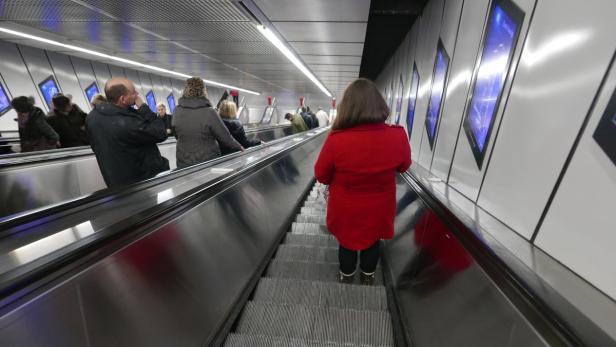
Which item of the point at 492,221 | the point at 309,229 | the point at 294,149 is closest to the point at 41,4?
the point at 294,149

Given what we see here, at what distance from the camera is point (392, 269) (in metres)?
2.42

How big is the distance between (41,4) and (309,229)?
217 inches

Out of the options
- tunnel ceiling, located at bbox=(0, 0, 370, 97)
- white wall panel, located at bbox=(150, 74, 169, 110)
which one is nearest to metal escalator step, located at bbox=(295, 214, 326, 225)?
tunnel ceiling, located at bbox=(0, 0, 370, 97)

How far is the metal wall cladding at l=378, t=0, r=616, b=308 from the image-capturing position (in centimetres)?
107

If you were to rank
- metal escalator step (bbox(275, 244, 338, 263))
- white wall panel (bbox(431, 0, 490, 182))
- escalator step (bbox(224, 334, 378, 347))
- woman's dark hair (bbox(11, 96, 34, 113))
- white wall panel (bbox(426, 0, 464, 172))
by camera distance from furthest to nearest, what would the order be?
woman's dark hair (bbox(11, 96, 34, 113)), white wall panel (bbox(426, 0, 464, 172)), metal escalator step (bbox(275, 244, 338, 263)), white wall panel (bbox(431, 0, 490, 182)), escalator step (bbox(224, 334, 378, 347))

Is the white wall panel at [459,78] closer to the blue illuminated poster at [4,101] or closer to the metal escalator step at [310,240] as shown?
the metal escalator step at [310,240]

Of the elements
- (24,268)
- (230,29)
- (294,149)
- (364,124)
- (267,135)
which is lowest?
(267,135)

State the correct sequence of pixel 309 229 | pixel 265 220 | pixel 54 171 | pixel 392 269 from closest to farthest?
pixel 392 269, pixel 265 220, pixel 54 171, pixel 309 229

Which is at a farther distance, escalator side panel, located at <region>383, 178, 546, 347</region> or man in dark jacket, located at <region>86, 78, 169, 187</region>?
man in dark jacket, located at <region>86, 78, 169, 187</region>

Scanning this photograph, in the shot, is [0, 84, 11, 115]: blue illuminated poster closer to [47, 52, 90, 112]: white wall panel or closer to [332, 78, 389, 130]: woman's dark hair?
→ [47, 52, 90, 112]: white wall panel

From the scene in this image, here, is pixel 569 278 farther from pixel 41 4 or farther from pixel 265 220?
pixel 41 4

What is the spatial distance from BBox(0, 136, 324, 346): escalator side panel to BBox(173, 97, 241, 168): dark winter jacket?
82cm

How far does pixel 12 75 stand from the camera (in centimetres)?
850

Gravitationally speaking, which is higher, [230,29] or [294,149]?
[230,29]
